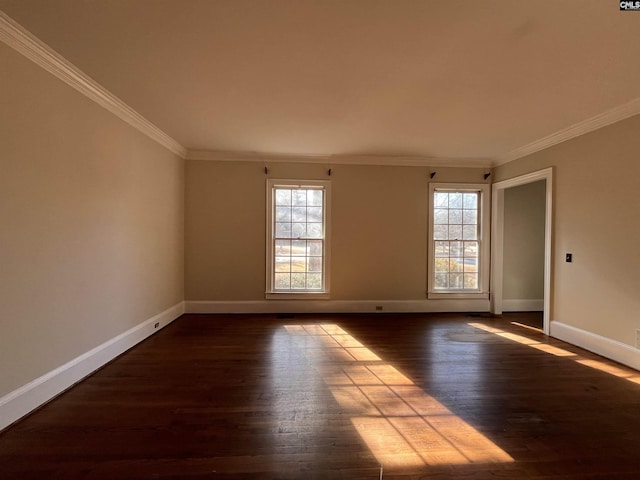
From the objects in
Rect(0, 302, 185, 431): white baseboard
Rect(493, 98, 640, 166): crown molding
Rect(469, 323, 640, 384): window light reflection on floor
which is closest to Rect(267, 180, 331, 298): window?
Rect(0, 302, 185, 431): white baseboard

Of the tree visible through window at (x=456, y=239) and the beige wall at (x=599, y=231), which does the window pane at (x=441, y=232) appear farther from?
the beige wall at (x=599, y=231)

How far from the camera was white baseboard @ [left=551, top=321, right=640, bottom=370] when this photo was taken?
2855 mm

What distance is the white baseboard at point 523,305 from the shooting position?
16.5ft

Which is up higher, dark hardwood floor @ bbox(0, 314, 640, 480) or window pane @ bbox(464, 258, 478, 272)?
window pane @ bbox(464, 258, 478, 272)

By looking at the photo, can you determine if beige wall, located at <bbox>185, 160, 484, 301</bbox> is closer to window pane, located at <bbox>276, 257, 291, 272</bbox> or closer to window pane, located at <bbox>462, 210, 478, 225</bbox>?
window pane, located at <bbox>276, 257, 291, 272</bbox>

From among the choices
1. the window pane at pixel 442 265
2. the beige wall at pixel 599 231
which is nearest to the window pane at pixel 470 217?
the window pane at pixel 442 265

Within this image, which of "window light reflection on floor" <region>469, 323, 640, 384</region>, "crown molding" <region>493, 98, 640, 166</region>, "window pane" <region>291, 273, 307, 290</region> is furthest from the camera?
"window pane" <region>291, 273, 307, 290</region>

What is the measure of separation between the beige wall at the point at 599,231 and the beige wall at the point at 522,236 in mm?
1241

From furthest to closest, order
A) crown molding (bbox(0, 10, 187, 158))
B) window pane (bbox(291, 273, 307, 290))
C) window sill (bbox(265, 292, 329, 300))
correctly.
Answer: window pane (bbox(291, 273, 307, 290))
window sill (bbox(265, 292, 329, 300))
crown molding (bbox(0, 10, 187, 158))

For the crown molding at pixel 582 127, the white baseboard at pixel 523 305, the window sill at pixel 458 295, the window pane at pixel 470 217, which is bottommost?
the white baseboard at pixel 523 305

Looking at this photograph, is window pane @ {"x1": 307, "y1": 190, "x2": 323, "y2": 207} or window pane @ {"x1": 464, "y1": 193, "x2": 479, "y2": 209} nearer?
window pane @ {"x1": 307, "y1": 190, "x2": 323, "y2": 207}

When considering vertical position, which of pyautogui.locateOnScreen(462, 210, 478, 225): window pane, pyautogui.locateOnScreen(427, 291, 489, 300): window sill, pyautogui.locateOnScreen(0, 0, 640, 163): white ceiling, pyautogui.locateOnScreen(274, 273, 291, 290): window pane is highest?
pyautogui.locateOnScreen(0, 0, 640, 163): white ceiling

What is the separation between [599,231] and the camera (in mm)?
3197

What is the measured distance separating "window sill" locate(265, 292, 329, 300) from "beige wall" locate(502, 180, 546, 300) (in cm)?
326
